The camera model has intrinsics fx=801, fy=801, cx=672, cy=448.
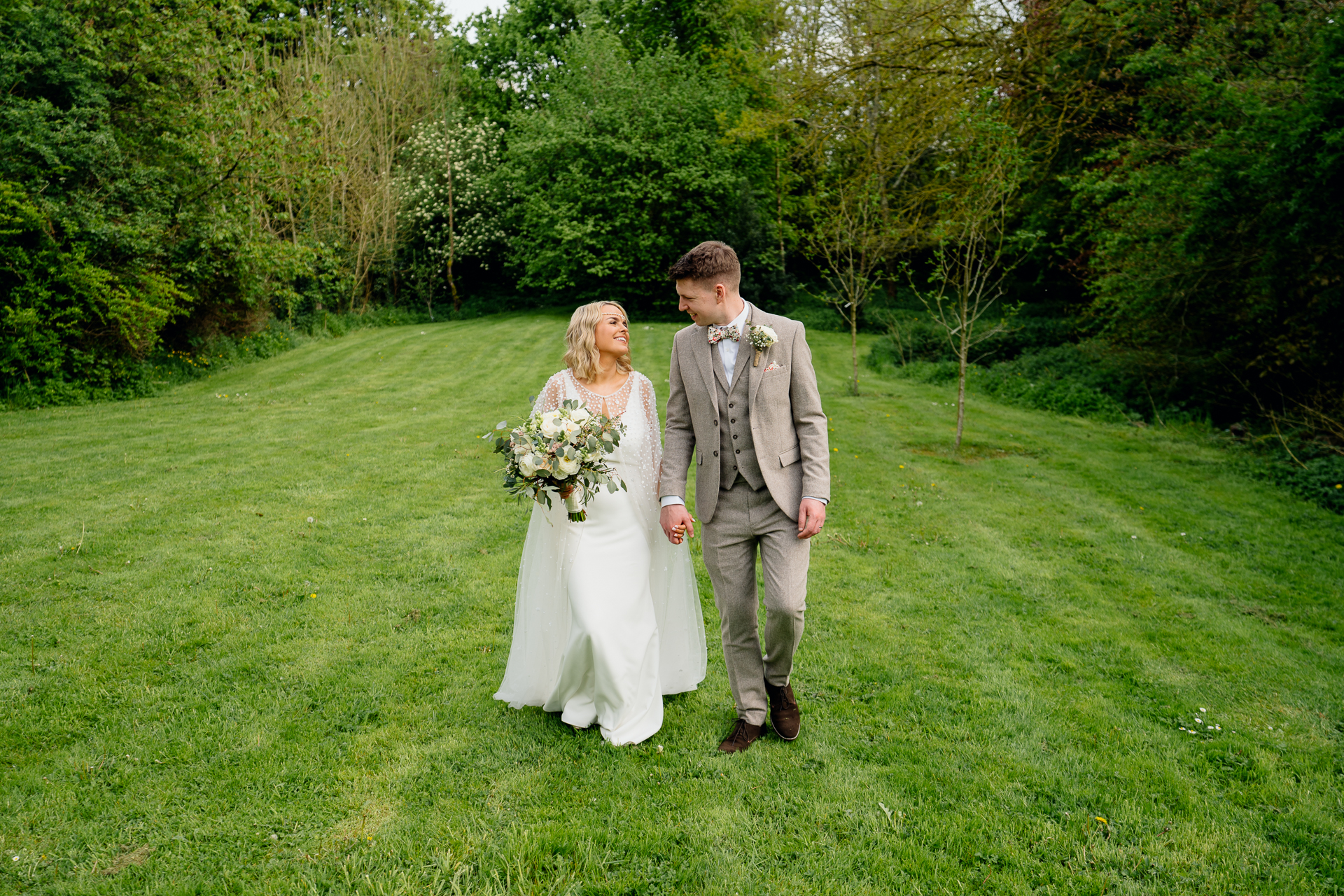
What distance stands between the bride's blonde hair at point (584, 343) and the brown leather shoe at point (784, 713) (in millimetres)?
1782

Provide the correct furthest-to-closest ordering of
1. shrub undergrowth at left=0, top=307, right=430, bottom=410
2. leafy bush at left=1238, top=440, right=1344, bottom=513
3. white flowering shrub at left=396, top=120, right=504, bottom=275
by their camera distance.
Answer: white flowering shrub at left=396, top=120, right=504, bottom=275 < shrub undergrowth at left=0, top=307, right=430, bottom=410 < leafy bush at left=1238, top=440, right=1344, bottom=513

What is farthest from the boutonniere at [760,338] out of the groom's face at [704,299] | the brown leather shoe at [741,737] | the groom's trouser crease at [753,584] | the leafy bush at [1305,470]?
the leafy bush at [1305,470]

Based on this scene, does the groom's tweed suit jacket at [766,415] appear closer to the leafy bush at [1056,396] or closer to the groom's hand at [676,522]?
the groom's hand at [676,522]

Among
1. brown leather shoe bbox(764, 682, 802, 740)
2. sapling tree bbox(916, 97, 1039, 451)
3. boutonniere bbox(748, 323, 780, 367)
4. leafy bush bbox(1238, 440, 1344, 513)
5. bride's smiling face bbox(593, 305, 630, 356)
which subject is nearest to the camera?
boutonniere bbox(748, 323, 780, 367)

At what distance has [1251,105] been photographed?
9.24 m

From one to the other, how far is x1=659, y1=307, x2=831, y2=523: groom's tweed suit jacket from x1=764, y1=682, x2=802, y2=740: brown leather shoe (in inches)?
35.9

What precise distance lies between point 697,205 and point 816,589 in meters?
22.5

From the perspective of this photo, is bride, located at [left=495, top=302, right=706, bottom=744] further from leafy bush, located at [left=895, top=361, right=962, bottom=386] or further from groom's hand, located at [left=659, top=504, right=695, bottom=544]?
leafy bush, located at [left=895, top=361, right=962, bottom=386]

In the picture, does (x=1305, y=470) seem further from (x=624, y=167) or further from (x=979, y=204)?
(x=624, y=167)

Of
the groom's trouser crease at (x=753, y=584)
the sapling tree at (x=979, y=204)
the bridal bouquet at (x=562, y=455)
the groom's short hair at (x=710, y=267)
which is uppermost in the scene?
the sapling tree at (x=979, y=204)

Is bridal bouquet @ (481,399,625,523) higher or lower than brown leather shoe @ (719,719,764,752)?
higher

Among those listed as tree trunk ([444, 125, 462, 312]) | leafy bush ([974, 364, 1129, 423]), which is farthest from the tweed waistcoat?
tree trunk ([444, 125, 462, 312])

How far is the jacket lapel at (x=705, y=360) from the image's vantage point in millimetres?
3664

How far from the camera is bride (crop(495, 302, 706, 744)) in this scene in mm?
3873
